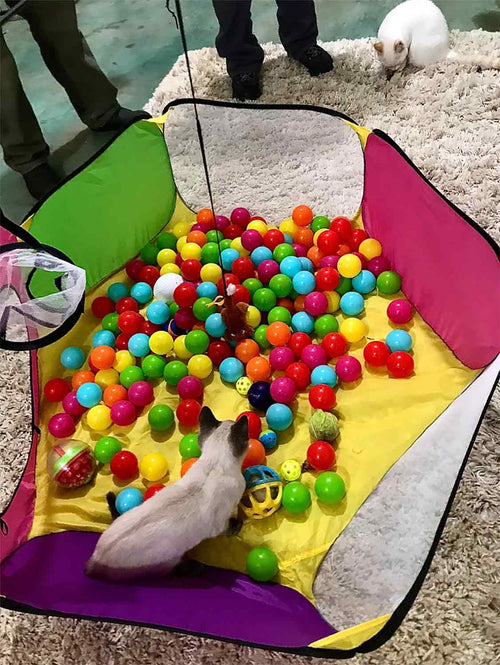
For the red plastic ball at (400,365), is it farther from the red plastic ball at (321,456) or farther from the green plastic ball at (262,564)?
the green plastic ball at (262,564)

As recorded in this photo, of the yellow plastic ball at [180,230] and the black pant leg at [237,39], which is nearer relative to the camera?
the yellow plastic ball at [180,230]

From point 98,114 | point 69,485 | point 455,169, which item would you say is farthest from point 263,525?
point 98,114

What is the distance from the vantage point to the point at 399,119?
1.82 metres

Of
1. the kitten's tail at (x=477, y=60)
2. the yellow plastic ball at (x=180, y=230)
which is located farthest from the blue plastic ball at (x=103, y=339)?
the kitten's tail at (x=477, y=60)

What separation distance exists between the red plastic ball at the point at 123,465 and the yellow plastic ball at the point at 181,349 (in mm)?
266

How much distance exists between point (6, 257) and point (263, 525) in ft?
2.02

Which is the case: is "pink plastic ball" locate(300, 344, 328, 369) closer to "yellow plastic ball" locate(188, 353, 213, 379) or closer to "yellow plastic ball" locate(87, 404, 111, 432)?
"yellow plastic ball" locate(188, 353, 213, 379)

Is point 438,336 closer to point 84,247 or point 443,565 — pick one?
point 443,565

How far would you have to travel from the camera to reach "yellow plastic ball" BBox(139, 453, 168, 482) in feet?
3.70

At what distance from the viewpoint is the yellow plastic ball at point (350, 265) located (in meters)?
1.35

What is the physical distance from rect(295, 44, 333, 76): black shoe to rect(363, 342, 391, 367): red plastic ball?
3.77 feet

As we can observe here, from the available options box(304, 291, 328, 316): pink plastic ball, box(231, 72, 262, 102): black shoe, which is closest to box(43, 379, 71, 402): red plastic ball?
box(304, 291, 328, 316): pink plastic ball

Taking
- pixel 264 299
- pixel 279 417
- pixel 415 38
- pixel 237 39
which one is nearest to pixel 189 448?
pixel 279 417

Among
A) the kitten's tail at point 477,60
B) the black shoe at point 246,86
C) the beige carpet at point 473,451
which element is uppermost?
the black shoe at point 246,86
